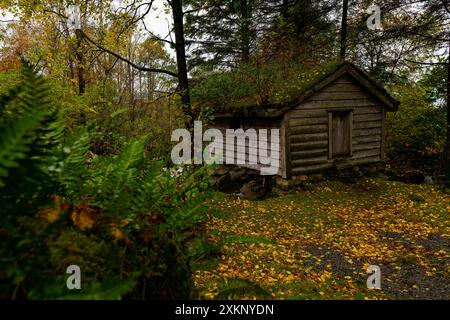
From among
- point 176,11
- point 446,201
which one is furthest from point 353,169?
point 176,11

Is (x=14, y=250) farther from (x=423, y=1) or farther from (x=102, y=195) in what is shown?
(x=423, y=1)

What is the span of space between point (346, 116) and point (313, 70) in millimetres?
2186

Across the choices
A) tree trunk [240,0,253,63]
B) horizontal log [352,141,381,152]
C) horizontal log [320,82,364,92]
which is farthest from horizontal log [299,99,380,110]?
tree trunk [240,0,253,63]

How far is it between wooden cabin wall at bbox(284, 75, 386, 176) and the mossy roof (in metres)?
0.36

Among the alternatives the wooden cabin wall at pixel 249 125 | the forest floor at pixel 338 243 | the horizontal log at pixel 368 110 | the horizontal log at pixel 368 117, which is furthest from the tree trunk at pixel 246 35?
the forest floor at pixel 338 243

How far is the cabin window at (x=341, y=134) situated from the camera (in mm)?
12016

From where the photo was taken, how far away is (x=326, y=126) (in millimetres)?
11695

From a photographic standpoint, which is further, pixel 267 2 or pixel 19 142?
pixel 267 2

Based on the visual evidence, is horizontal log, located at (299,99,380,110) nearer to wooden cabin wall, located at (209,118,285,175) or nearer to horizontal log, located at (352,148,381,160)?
wooden cabin wall, located at (209,118,285,175)

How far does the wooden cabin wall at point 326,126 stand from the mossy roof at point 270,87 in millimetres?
360

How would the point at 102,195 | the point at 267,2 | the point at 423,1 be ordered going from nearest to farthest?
the point at 102,195
the point at 423,1
the point at 267,2

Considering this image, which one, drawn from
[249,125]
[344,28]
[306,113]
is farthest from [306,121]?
[344,28]

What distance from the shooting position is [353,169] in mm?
12453

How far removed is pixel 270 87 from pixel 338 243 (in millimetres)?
6549
